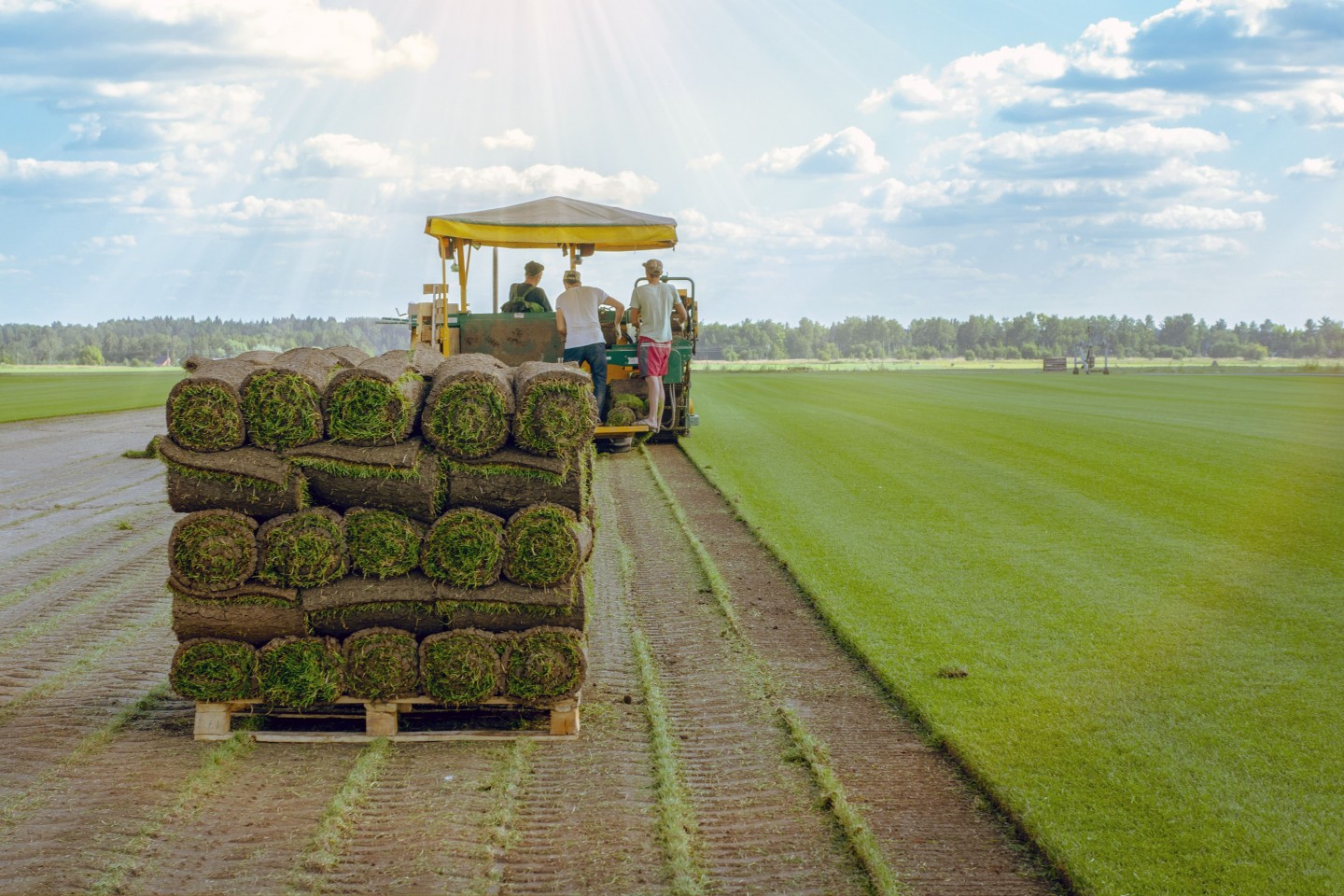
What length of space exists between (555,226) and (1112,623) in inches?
441

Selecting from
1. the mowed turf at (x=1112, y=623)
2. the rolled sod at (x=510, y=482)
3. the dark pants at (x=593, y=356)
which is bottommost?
the mowed turf at (x=1112, y=623)

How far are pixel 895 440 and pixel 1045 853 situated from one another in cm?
1927

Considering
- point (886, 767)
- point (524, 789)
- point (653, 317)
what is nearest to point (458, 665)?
point (524, 789)

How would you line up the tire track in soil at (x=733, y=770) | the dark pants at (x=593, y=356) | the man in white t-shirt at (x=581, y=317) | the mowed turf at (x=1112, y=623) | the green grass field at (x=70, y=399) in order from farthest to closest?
the green grass field at (x=70, y=399), the dark pants at (x=593, y=356), the man in white t-shirt at (x=581, y=317), the mowed turf at (x=1112, y=623), the tire track in soil at (x=733, y=770)

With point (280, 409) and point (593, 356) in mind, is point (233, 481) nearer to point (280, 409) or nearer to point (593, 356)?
point (280, 409)

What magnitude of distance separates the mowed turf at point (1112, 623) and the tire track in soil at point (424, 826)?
242 cm

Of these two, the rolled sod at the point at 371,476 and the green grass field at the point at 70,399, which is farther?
the green grass field at the point at 70,399

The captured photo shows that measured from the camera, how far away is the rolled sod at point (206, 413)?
21.3 feet

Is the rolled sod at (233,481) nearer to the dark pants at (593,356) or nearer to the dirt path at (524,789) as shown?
the dirt path at (524,789)

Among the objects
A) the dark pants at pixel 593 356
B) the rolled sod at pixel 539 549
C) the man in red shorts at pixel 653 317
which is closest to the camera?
the rolled sod at pixel 539 549

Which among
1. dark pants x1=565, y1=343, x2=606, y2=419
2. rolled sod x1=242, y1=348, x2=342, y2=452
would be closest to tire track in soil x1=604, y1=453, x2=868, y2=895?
rolled sod x1=242, y1=348, x2=342, y2=452

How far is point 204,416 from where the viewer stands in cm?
649

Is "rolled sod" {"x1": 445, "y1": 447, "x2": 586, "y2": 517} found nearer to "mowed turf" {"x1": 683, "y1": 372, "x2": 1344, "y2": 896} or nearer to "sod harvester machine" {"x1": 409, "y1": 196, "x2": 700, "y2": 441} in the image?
"mowed turf" {"x1": 683, "y1": 372, "x2": 1344, "y2": 896}

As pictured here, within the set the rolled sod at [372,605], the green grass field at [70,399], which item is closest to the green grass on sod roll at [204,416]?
the rolled sod at [372,605]
